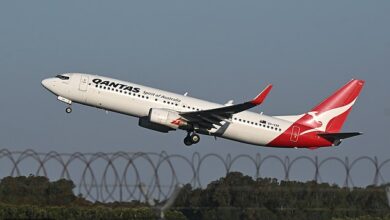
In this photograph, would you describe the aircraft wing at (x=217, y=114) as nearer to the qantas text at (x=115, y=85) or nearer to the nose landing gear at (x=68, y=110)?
the qantas text at (x=115, y=85)

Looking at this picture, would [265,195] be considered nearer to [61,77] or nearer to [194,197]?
[194,197]

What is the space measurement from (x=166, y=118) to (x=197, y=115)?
236 cm

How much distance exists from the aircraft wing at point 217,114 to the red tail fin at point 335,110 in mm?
7351

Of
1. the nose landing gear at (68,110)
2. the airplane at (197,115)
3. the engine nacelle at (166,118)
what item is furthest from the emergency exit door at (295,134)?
the nose landing gear at (68,110)

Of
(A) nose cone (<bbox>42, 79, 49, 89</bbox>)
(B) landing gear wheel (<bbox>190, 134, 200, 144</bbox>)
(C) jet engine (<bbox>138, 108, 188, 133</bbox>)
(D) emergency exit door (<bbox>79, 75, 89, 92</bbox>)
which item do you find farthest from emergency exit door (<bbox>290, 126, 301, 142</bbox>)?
(A) nose cone (<bbox>42, 79, 49, 89</bbox>)

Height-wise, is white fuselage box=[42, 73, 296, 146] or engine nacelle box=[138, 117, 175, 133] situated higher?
white fuselage box=[42, 73, 296, 146]

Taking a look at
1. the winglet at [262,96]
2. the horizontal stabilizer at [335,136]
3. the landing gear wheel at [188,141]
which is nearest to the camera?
the winglet at [262,96]

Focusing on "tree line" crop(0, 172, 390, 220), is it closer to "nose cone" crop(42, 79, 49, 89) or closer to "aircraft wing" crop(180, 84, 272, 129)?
"aircraft wing" crop(180, 84, 272, 129)

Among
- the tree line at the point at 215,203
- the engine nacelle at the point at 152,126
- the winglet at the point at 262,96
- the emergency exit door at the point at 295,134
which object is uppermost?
the winglet at the point at 262,96

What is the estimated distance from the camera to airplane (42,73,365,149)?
2259 inches

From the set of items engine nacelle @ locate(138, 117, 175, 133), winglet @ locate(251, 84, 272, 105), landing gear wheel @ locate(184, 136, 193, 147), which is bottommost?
landing gear wheel @ locate(184, 136, 193, 147)

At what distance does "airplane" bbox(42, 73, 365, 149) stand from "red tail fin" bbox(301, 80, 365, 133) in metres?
0.08

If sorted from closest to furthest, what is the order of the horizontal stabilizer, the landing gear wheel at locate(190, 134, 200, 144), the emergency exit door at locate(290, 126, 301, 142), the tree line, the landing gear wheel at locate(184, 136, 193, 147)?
the tree line, the horizontal stabilizer, the landing gear wheel at locate(190, 134, 200, 144), the landing gear wheel at locate(184, 136, 193, 147), the emergency exit door at locate(290, 126, 301, 142)

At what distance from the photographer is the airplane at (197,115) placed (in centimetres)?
5738
